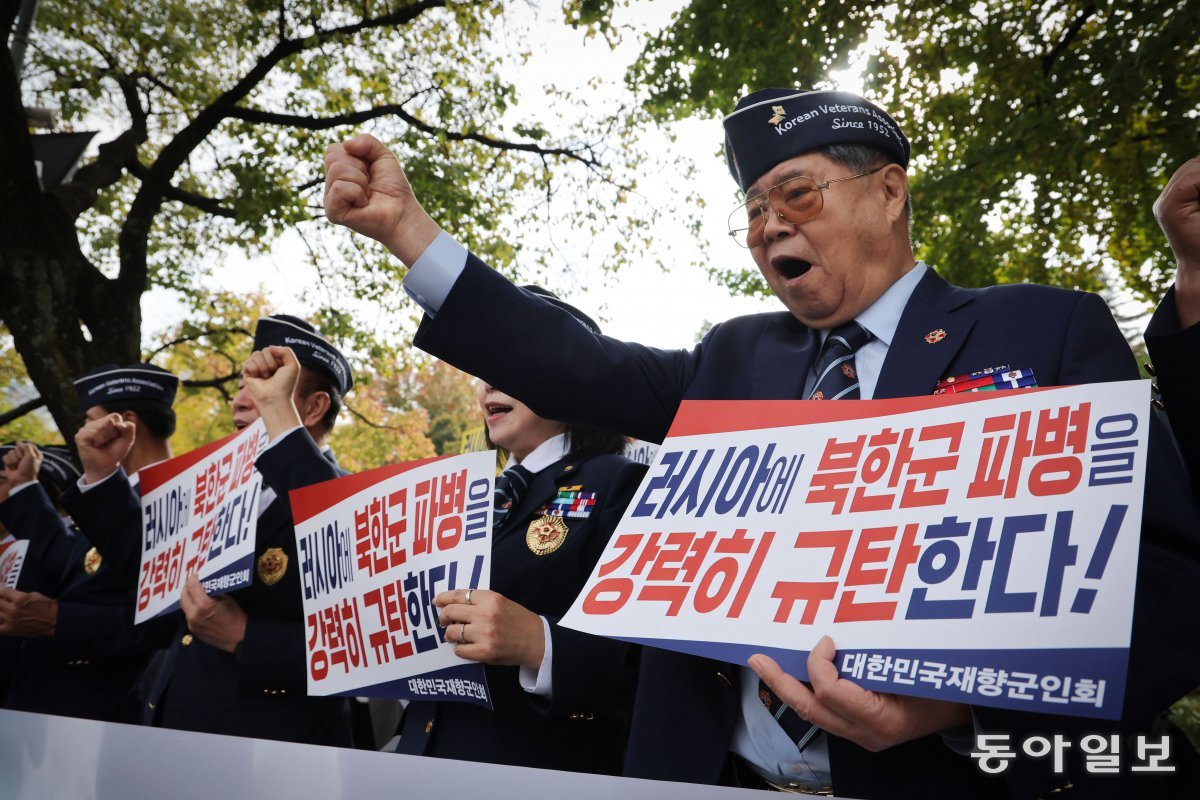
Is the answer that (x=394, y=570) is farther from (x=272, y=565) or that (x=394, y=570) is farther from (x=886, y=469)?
(x=886, y=469)

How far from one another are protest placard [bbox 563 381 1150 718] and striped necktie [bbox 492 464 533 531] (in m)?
1.20

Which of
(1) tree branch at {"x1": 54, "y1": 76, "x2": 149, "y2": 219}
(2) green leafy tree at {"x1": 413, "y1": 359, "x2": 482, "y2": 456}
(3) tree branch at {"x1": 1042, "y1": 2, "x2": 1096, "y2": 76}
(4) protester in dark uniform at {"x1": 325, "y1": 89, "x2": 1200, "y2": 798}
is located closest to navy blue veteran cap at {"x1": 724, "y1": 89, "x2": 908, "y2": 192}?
(4) protester in dark uniform at {"x1": 325, "y1": 89, "x2": 1200, "y2": 798}

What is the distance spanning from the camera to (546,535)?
8.80 ft

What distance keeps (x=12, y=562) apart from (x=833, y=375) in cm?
440

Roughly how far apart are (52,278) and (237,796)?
8.89 meters

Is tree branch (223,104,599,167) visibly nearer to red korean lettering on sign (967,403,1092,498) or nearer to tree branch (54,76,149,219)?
tree branch (54,76,149,219)

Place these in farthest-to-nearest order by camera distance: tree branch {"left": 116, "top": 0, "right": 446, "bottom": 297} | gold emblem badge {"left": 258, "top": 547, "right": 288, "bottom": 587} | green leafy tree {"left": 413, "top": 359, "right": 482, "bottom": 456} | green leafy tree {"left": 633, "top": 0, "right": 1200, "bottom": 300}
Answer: green leafy tree {"left": 413, "top": 359, "right": 482, "bottom": 456}
tree branch {"left": 116, "top": 0, "right": 446, "bottom": 297}
green leafy tree {"left": 633, "top": 0, "right": 1200, "bottom": 300}
gold emblem badge {"left": 258, "top": 547, "right": 288, "bottom": 587}

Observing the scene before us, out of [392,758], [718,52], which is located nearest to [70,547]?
[392,758]

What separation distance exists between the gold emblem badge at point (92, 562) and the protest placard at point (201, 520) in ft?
3.00

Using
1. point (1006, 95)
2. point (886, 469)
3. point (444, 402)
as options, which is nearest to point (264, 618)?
point (886, 469)

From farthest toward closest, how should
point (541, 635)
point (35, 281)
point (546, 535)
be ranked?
point (35, 281)
point (546, 535)
point (541, 635)

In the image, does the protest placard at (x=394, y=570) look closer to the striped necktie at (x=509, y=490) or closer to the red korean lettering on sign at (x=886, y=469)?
the striped necktie at (x=509, y=490)

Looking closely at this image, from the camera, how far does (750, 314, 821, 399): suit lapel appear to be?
1.88 metres

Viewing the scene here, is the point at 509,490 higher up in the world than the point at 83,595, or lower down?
higher up
